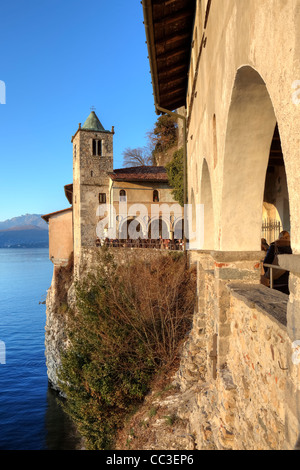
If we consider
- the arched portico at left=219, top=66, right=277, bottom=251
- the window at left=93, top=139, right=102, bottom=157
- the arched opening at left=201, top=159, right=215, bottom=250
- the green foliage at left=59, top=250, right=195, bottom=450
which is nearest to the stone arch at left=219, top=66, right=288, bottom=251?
the arched portico at left=219, top=66, right=277, bottom=251

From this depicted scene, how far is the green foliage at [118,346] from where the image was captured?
38.4ft

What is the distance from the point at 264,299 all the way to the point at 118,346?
9.94 m

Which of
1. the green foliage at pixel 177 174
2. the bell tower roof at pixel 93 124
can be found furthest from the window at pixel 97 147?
the green foliage at pixel 177 174

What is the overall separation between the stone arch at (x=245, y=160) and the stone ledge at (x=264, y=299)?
0.60 metres

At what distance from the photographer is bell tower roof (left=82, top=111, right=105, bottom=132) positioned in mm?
29719

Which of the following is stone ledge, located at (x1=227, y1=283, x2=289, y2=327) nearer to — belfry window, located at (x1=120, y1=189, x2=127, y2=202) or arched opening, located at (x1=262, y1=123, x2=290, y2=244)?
arched opening, located at (x1=262, y1=123, x2=290, y2=244)

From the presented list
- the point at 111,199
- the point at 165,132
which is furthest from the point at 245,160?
the point at 165,132

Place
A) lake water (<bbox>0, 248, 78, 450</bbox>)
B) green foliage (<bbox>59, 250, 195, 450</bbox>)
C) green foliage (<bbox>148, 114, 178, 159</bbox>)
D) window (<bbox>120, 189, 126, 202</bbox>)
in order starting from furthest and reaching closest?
green foliage (<bbox>148, 114, 178, 159</bbox>) → window (<bbox>120, 189, 126, 202</bbox>) → lake water (<bbox>0, 248, 78, 450</bbox>) → green foliage (<bbox>59, 250, 195, 450</bbox>)

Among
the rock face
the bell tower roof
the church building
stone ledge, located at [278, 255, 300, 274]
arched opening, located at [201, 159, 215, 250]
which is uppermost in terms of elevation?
the bell tower roof

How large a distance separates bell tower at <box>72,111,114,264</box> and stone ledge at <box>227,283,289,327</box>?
24.3 metres

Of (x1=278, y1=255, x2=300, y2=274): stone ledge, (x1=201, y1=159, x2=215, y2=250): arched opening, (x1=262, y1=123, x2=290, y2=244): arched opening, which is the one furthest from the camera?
(x1=262, y1=123, x2=290, y2=244): arched opening

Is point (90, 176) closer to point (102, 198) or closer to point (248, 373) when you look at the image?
point (102, 198)

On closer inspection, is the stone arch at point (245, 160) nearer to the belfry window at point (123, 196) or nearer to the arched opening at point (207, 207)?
the arched opening at point (207, 207)
